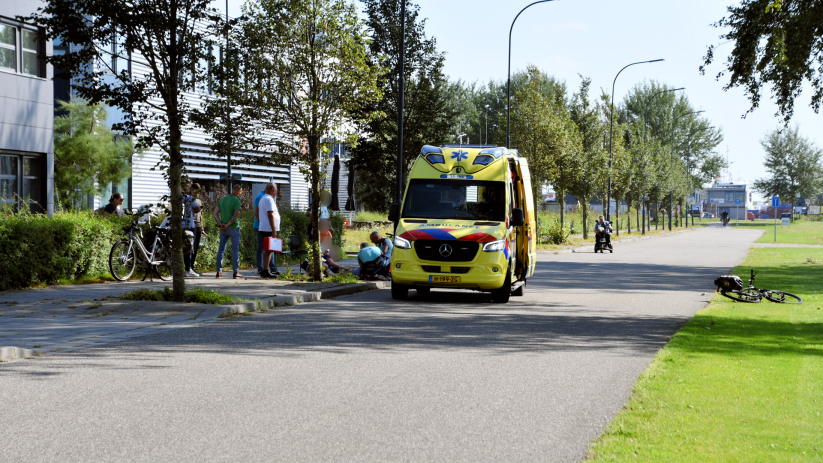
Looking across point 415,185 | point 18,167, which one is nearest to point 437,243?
Result: point 415,185

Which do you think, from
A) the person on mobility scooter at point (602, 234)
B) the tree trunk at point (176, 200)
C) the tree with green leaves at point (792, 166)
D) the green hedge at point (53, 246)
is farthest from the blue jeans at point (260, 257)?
the tree with green leaves at point (792, 166)

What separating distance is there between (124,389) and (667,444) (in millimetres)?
4240

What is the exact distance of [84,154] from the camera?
28.6 metres

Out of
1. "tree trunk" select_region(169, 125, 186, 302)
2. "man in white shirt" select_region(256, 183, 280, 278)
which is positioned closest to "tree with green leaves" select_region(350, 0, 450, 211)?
"man in white shirt" select_region(256, 183, 280, 278)

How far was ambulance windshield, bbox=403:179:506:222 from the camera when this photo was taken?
607 inches

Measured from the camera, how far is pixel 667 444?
5.23 m

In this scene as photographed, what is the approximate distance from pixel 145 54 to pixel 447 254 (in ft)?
19.2

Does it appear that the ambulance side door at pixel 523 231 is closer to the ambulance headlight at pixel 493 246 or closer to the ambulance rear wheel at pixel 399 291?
the ambulance headlight at pixel 493 246

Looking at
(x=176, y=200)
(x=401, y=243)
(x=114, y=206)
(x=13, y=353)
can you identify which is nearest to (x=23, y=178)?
A: (x=114, y=206)

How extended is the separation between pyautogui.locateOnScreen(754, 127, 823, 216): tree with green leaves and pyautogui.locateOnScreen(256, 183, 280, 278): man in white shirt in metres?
94.0

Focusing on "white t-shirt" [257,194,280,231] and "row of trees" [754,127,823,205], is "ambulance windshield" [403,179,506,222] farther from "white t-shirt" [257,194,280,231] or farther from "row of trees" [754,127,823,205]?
"row of trees" [754,127,823,205]

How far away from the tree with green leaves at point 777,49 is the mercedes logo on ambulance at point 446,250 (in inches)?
372

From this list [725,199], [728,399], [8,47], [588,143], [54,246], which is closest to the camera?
[728,399]

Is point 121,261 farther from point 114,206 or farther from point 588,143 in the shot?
point 588,143
